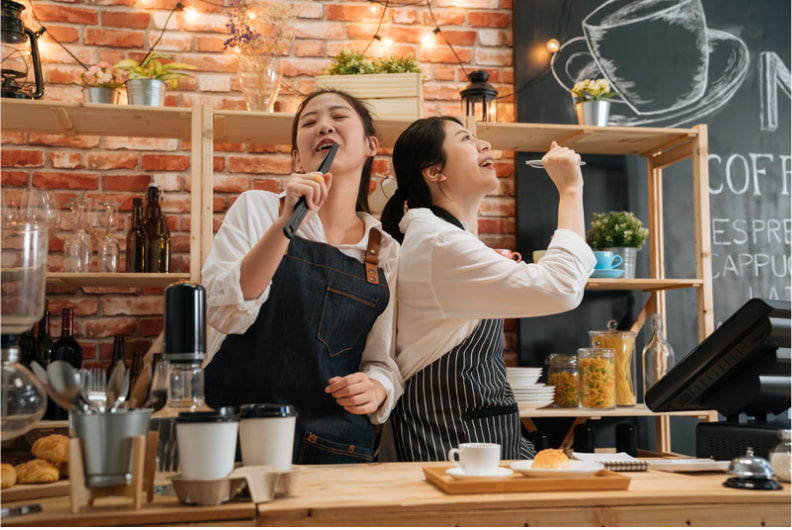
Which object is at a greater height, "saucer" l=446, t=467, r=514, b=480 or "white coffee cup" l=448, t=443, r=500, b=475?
"white coffee cup" l=448, t=443, r=500, b=475

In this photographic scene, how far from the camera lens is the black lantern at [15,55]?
2572 mm

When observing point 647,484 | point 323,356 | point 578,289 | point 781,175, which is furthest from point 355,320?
point 781,175

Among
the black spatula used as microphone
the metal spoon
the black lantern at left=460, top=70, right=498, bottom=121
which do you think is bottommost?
the metal spoon

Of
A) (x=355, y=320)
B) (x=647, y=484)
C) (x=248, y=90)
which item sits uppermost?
(x=248, y=90)

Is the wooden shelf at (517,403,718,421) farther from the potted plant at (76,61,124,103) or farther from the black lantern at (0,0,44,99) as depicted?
the black lantern at (0,0,44,99)

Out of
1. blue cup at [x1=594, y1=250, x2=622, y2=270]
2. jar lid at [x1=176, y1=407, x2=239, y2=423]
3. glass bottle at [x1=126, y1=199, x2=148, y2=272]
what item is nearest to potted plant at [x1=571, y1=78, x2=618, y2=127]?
blue cup at [x1=594, y1=250, x2=622, y2=270]

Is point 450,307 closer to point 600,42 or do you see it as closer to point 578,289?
point 578,289

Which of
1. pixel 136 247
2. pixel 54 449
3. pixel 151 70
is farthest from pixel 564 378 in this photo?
pixel 54 449

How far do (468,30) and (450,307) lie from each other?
1.75 m

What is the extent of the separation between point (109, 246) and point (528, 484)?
1936mm

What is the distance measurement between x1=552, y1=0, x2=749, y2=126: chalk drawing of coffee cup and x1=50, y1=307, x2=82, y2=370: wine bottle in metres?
2.13

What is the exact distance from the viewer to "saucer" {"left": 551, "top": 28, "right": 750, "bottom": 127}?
332cm

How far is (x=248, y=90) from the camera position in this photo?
2.77m

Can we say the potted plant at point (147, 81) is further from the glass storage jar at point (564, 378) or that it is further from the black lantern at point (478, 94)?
the glass storage jar at point (564, 378)
